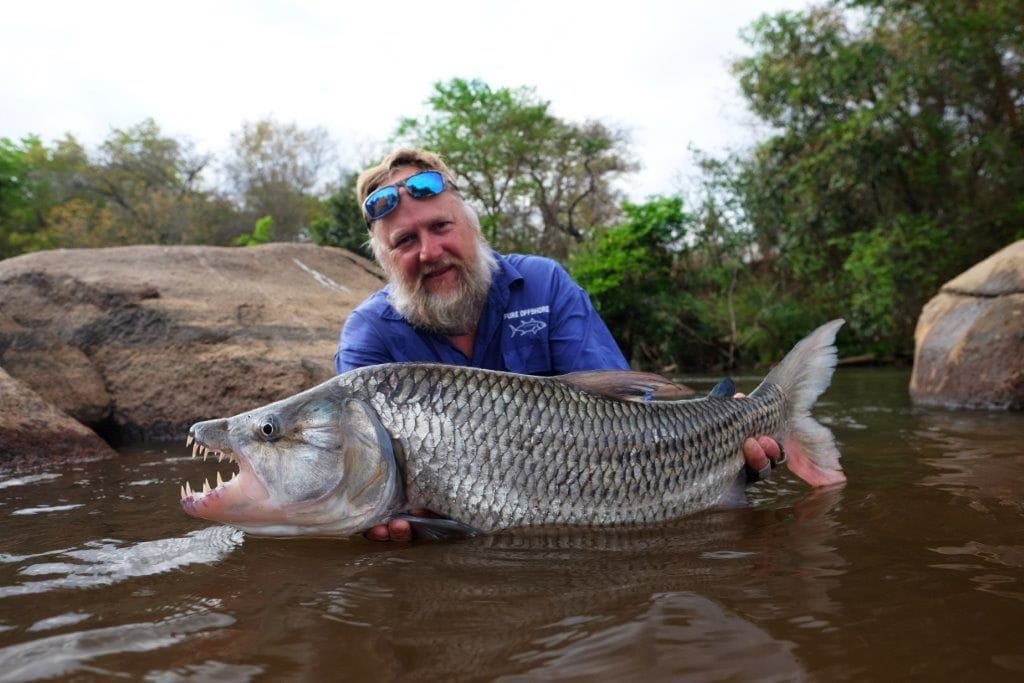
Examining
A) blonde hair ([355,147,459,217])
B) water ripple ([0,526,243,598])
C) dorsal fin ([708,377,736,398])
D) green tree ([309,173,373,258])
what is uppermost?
green tree ([309,173,373,258])

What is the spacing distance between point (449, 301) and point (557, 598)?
208 centimetres

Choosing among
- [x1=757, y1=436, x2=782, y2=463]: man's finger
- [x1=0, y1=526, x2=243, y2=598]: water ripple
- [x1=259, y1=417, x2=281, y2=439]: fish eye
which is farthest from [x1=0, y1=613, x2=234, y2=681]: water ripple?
[x1=757, y1=436, x2=782, y2=463]: man's finger

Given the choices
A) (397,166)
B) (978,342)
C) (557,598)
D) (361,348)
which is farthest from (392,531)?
(978,342)

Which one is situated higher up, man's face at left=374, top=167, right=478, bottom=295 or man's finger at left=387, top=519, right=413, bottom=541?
man's face at left=374, top=167, right=478, bottom=295

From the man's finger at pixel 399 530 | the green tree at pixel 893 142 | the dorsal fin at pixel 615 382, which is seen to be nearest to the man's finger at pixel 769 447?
the dorsal fin at pixel 615 382

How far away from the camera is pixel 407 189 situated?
13.1 feet

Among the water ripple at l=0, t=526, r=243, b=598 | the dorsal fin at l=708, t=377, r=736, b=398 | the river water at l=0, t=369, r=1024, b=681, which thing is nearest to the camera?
the river water at l=0, t=369, r=1024, b=681

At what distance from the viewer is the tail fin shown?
361 cm

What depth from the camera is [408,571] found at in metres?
2.56

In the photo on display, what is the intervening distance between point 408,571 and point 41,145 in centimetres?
4799

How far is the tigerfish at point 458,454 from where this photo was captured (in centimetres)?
272

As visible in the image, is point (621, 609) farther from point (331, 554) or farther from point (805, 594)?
point (331, 554)

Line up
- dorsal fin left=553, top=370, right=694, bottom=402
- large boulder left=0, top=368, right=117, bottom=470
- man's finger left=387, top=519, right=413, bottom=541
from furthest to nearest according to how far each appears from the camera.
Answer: large boulder left=0, top=368, right=117, bottom=470 → dorsal fin left=553, top=370, right=694, bottom=402 → man's finger left=387, top=519, right=413, bottom=541

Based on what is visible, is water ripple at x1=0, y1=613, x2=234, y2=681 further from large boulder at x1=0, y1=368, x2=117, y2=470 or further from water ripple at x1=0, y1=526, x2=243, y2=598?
large boulder at x1=0, y1=368, x2=117, y2=470
